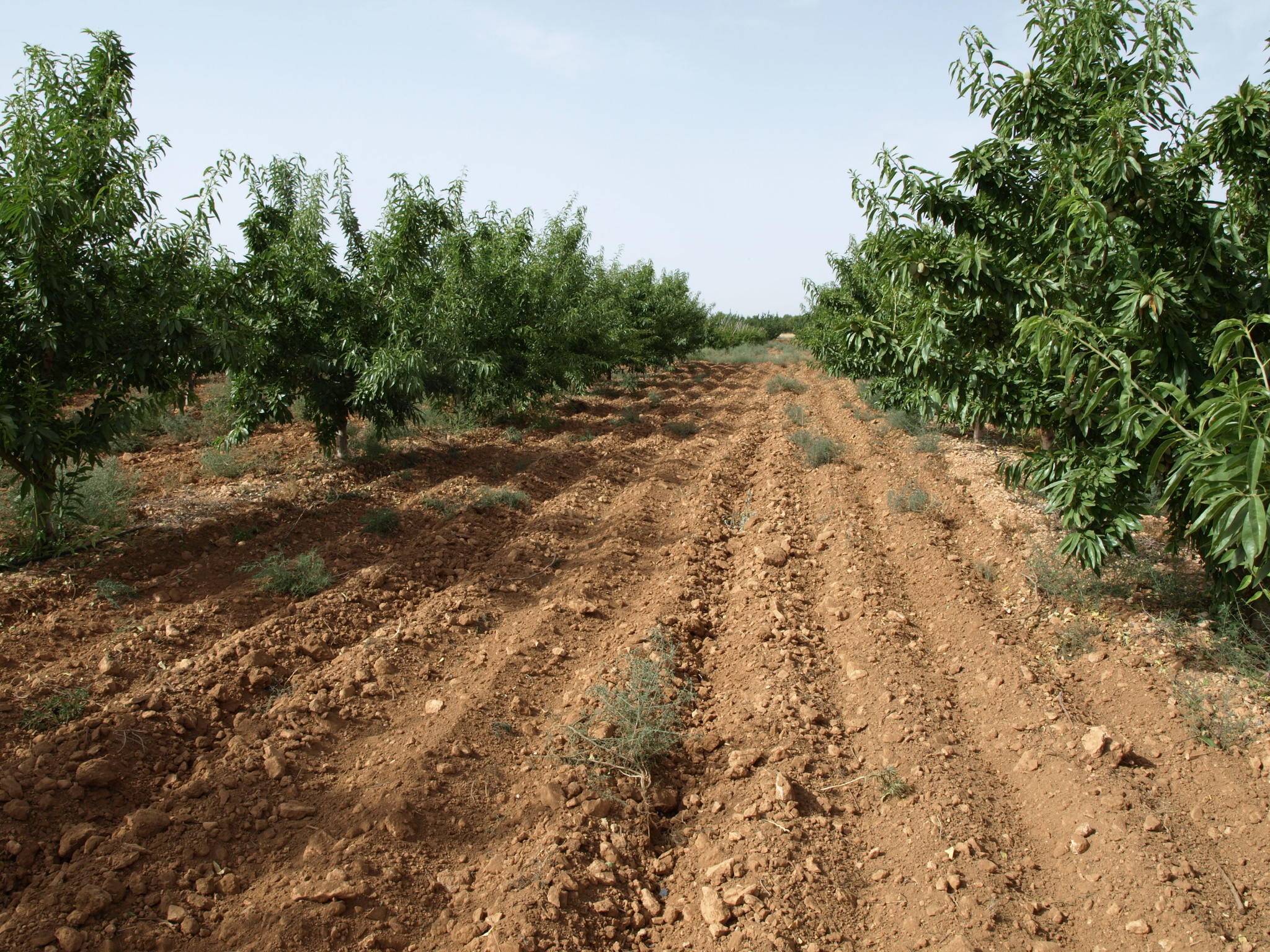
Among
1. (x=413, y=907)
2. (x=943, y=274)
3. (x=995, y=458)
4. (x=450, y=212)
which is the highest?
(x=450, y=212)

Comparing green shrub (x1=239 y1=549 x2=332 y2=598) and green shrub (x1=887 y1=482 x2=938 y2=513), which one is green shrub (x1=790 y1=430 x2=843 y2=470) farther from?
green shrub (x1=239 y1=549 x2=332 y2=598)

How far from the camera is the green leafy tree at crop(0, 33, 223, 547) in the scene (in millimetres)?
5285

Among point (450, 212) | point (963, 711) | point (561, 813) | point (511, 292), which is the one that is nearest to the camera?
point (561, 813)

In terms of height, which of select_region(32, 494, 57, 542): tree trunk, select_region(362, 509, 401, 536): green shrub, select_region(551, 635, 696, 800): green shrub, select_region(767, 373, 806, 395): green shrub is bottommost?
select_region(551, 635, 696, 800): green shrub

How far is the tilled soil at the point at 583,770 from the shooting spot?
2.91 m

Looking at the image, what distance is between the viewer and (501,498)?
8461 millimetres

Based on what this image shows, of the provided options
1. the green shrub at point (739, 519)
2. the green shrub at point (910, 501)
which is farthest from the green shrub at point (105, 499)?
the green shrub at point (910, 501)

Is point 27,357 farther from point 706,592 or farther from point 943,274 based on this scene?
point 943,274

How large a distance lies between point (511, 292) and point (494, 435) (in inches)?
102

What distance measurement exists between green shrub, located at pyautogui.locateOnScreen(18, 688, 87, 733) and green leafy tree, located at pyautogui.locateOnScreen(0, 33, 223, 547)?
2.03m

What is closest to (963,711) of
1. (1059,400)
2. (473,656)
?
(1059,400)

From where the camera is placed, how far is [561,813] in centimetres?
352

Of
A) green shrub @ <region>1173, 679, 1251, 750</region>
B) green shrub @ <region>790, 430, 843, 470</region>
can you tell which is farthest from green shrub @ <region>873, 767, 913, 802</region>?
green shrub @ <region>790, 430, 843, 470</region>

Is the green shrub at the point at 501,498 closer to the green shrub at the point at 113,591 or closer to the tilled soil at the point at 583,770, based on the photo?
the tilled soil at the point at 583,770
